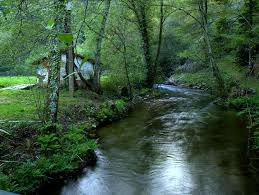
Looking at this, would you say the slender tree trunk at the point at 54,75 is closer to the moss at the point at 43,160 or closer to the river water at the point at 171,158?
the moss at the point at 43,160

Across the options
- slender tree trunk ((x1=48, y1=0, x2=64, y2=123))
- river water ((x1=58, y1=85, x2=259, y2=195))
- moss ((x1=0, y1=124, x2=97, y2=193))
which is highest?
slender tree trunk ((x1=48, y1=0, x2=64, y2=123))

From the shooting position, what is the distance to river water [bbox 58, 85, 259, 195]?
25.0 ft

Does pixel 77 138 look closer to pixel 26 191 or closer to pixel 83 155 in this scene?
pixel 83 155

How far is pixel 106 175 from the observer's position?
8.48 m

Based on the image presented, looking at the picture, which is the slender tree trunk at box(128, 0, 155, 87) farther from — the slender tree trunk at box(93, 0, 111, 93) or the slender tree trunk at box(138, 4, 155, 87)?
the slender tree trunk at box(93, 0, 111, 93)

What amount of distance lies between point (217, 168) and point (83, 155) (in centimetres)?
378

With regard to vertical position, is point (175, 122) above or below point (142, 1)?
below

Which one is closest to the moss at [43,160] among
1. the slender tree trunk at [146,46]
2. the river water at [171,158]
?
the river water at [171,158]

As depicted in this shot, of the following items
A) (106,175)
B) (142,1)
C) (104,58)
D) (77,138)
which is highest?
(142,1)

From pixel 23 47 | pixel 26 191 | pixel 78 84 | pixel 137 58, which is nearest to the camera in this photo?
pixel 26 191

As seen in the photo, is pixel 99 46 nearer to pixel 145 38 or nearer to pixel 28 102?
pixel 28 102

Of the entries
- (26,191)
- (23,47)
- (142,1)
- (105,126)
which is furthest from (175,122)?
(142,1)

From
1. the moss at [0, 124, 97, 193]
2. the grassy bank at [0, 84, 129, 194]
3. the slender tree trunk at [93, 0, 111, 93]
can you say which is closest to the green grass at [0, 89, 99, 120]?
the grassy bank at [0, 84, 129, 194]

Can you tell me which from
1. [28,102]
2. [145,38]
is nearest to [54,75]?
[28,102]
